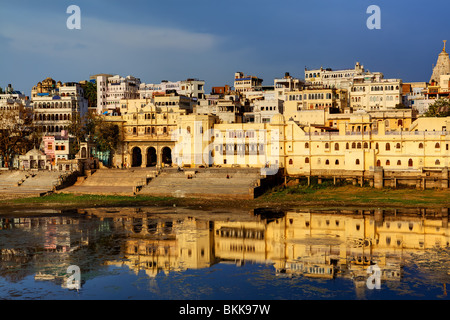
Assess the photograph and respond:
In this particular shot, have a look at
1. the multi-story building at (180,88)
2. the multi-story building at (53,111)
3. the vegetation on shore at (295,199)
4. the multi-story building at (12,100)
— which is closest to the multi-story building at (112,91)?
the multi-story building at (180,88)

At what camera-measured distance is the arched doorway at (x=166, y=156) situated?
251 feet

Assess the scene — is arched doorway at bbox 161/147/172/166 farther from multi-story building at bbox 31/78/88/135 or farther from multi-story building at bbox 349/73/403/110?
multi-story building at bbox 349/73/403/110

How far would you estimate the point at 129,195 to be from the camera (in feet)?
194

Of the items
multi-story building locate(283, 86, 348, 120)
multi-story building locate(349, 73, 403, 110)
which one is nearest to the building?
multi-story building locate(349, 73, 403, 110)

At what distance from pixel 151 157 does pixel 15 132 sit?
719 inches

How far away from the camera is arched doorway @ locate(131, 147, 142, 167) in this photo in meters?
78.1

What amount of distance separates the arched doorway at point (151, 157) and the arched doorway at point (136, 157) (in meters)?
1.91

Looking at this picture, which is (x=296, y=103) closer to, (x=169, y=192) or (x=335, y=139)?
(x=335, y=139)

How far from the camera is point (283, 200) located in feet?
182

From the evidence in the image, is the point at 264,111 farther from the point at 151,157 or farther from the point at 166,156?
the point at 151,157

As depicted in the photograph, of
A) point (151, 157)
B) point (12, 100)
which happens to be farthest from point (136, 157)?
point (12, 100)

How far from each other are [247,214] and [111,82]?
65.8m

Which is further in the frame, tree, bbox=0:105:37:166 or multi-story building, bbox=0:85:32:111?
multi-story building, bbox=0:85:32:111

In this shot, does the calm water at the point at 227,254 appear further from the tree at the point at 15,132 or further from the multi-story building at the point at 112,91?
the multi-story building at the point at 112,91
